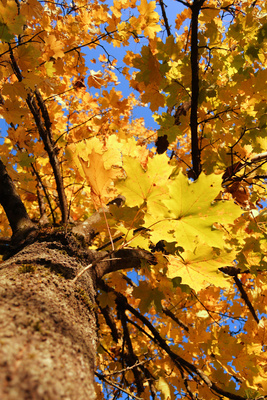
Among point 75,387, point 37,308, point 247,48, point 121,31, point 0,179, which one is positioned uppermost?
point 121,31

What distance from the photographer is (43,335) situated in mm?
478

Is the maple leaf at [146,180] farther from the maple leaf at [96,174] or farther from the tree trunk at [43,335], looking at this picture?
the tree trunk at [43,335]

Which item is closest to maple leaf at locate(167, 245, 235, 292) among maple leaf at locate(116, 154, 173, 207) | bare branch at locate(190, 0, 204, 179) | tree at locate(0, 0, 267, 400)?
tree at locate(0, 0, 267, 400)

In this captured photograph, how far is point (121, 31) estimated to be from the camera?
8.26ft

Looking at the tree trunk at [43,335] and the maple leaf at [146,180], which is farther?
the maple leaf at [146,180]

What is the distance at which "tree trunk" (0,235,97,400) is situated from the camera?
0.35 metres

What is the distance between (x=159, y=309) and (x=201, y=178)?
1063 millimetres

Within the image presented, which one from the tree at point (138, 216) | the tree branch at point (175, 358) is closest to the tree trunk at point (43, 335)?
the tree at point (138, 216)

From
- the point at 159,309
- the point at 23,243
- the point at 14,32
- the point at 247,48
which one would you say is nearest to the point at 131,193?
the point at 23,243

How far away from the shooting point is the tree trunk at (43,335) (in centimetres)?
35

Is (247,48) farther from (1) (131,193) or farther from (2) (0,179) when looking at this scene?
(2) (0,179)

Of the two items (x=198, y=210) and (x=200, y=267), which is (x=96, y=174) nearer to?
(x=198, y=210)

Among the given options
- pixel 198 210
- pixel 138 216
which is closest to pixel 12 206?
pixel 138 216

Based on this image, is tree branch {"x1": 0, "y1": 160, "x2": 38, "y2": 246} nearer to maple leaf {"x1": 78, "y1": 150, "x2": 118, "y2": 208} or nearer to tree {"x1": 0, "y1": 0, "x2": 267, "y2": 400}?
tree {"x1": 0, "y1": 0, "x2": 267, "y2": 400}
